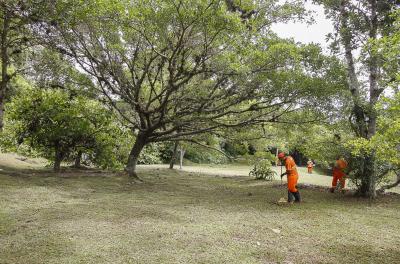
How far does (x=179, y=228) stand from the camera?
5.89 meters

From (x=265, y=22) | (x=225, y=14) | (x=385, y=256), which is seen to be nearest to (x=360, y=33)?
(x=265, y=22)

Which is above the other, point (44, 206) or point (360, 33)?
point (360, 33)

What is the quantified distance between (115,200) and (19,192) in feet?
7.66

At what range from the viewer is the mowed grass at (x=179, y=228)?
4.55 metres

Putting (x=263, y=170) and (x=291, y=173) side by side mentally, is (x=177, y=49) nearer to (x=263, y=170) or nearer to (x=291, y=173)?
(x=291, y=173)

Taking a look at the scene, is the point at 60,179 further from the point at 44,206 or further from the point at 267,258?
the point at 267,258

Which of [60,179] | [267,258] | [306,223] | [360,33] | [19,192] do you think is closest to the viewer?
[267,258]

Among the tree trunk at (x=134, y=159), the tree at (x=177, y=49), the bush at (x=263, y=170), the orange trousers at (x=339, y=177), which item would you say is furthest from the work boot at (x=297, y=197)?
the bush at (x=263, y=170)

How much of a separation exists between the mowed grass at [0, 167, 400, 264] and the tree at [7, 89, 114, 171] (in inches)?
85.1

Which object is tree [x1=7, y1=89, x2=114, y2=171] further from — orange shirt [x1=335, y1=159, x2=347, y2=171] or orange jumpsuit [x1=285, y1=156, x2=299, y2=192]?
orange shirt [x1=335, y1=159, x2=347, y2=171]

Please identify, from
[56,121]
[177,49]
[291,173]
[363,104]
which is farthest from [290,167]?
[56,121]

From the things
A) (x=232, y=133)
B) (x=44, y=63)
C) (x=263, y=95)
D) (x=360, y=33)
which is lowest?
(x=232, y=133)

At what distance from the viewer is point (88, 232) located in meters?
5.30

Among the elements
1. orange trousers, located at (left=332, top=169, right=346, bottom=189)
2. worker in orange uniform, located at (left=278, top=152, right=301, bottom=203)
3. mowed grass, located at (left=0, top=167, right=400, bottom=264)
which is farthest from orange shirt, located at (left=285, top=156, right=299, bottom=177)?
orange trousers, located at (left=332, top=169, right=346, bottom=189)
